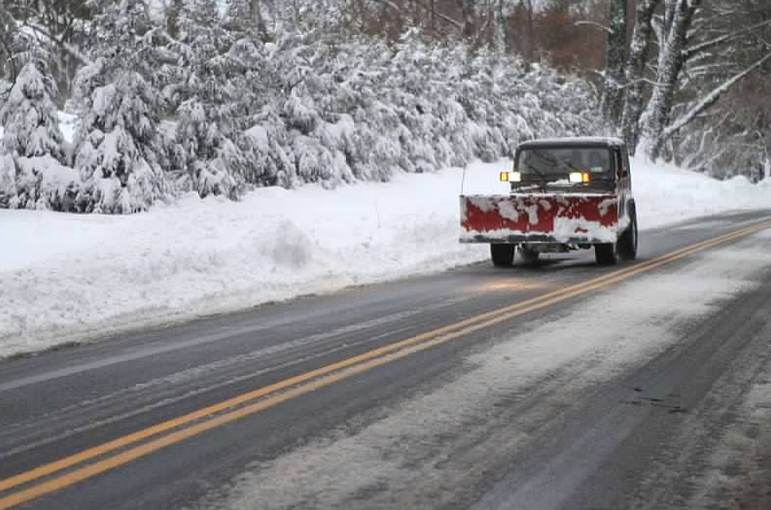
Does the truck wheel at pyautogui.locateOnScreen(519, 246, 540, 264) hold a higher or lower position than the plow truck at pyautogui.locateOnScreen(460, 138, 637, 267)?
lower

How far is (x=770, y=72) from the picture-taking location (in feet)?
150

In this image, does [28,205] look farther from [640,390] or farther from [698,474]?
[698,474]

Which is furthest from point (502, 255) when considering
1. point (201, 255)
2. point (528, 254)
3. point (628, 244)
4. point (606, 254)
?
point (201, 255)

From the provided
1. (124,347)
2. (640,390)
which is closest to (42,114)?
(124,347)

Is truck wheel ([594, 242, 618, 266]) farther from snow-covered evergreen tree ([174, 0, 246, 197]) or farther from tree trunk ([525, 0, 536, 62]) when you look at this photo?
tree trunk ([525, 0, 536, 62])

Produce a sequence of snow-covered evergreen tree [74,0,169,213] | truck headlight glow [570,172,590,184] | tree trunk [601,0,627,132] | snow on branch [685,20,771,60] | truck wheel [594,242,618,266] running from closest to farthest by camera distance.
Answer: truck wheel [594,242,618,266] → truck headlight glow [570,172,590,184] → snow-covered evergreen tree [74,0,169,213] → tree trunk [601,0,627,132] → snow on branch [685,20,771,60]

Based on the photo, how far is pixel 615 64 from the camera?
134 ft

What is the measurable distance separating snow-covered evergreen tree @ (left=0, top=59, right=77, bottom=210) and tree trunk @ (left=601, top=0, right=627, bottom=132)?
27.4m

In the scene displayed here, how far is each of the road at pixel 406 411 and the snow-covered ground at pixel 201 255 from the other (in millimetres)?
1365

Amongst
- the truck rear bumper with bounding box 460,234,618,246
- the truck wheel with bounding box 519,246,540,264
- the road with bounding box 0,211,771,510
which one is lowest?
the road with bounding box 0,211,771,510

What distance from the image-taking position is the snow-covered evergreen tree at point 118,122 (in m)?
18.9

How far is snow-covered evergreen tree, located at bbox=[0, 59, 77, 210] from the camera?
717 inches

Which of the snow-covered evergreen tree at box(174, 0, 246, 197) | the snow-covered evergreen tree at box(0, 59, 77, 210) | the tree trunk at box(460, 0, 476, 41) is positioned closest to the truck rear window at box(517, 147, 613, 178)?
the snow-covered evergreen tree at box(174, 0, 246, 197)

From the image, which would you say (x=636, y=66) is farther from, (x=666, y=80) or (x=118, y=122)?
(x=118, y=122)
